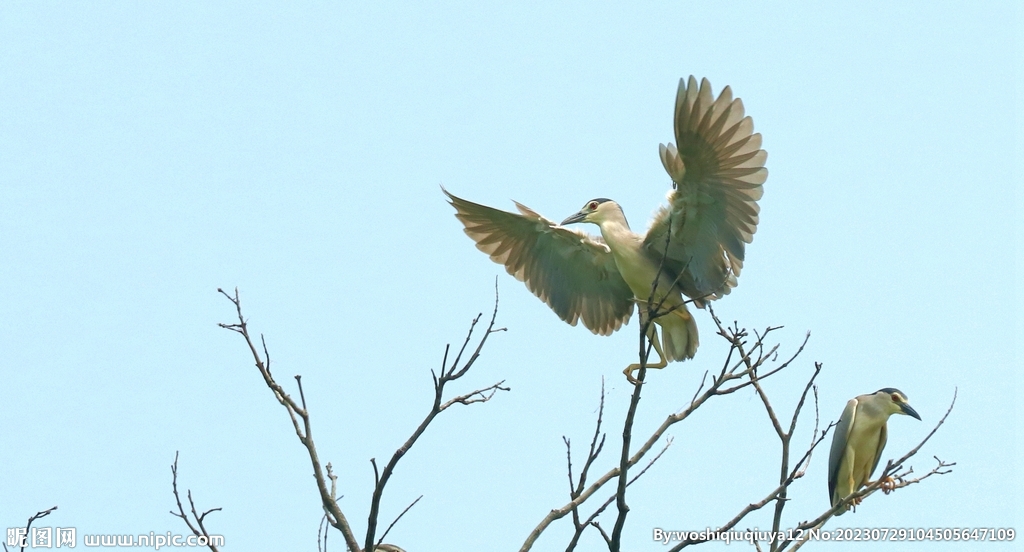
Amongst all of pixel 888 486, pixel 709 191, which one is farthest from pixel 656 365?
pixel 888 486

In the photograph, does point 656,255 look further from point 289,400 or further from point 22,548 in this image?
point 22,548

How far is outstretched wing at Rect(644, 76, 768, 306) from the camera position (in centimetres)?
539

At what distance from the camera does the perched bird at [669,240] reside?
17.9ft

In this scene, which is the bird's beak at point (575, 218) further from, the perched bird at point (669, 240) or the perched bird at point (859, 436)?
the perched bird at point (859, 436)

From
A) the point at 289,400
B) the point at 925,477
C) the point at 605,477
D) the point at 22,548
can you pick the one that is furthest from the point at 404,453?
the point at 925,477

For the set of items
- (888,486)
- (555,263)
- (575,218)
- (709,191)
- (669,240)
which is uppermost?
(575,218)

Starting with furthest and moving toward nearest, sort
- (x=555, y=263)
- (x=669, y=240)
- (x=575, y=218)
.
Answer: (x=555, y=263) < (x=575, y=218) < (x=669, y=240)

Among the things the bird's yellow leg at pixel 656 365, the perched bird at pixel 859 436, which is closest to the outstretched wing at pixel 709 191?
the bird's yellow leg at pixel 656 365

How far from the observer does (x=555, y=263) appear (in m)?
7.11

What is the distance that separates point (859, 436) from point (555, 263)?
2301mm

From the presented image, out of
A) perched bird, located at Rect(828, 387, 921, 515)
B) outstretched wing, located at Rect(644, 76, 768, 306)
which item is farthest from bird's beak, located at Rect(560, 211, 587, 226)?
perched bird, located at Rect(828, 387, 921, 515)

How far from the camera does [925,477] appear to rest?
4.69 metres

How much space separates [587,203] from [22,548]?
4110mm

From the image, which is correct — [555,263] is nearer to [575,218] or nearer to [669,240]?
[575,218]
